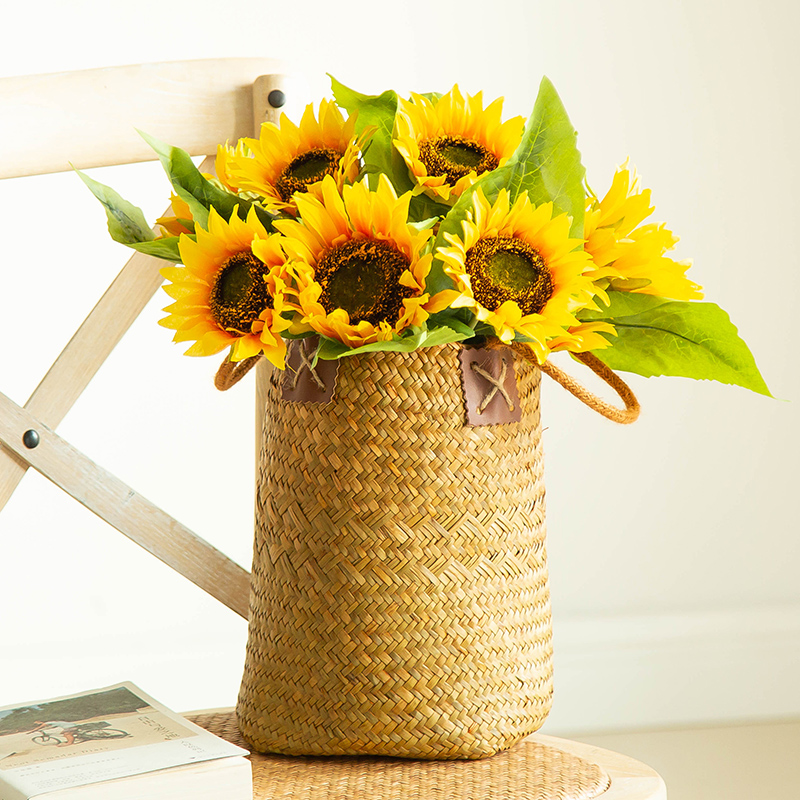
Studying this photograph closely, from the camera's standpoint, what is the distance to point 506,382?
0.64 metres

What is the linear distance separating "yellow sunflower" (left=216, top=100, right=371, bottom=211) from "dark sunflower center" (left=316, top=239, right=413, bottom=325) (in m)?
0.06

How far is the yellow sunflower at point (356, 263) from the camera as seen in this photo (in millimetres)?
572

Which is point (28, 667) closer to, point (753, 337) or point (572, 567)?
point (572, 567)

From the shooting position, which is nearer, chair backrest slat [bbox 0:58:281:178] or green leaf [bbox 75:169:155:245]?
green leaf [bbox 75:169:155:245]

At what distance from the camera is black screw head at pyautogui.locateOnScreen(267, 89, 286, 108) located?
2.84ft

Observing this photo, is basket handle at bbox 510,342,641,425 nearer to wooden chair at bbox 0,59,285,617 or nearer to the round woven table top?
the round woven table top

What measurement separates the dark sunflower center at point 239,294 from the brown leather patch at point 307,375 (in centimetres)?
5

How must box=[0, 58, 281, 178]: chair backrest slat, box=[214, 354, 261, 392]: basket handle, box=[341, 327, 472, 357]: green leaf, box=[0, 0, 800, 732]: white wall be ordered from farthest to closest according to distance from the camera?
box=[0, 0, 800, 732]: white wall
box=[0, 58, 281, 178]: chair backrest slat
box=[214, 354, 261, 392]: basket handle
box=[341, 327, 472, 357]: green leaf

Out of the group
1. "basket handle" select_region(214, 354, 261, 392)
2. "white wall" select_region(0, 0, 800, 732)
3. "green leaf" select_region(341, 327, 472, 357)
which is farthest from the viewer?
"white wall" select_region(0, 0, 800, 732)

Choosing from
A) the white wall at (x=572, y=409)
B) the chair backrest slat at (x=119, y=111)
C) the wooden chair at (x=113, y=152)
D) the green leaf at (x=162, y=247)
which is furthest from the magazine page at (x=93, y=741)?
the white wall at (x=572, y=409)

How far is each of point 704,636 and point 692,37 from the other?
0.85 meters

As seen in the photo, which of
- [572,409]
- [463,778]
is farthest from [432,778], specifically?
[572,409]

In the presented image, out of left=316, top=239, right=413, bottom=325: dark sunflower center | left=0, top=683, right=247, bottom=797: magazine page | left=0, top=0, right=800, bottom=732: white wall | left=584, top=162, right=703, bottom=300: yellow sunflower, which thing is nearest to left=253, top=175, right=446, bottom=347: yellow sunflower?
left=316, top=239, right=413, bottom=325: dark sunflower center

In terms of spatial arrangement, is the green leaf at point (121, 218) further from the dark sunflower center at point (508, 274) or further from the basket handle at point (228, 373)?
the dark sunflower center at point (508, 274)
